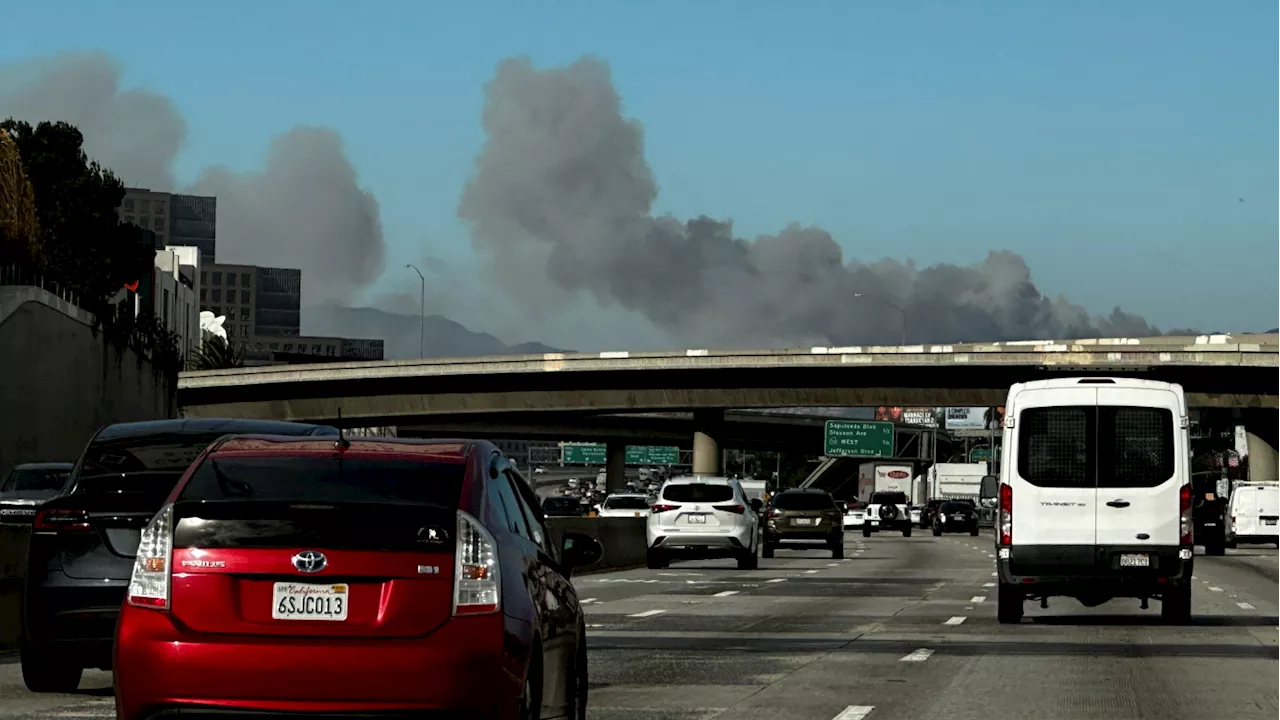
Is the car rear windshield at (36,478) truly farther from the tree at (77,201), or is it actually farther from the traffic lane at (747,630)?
the tree at (77,201)

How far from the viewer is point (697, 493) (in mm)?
39219

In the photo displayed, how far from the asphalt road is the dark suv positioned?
17.4 m

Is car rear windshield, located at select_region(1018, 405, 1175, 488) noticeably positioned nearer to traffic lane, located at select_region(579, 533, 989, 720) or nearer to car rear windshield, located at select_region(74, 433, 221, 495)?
traffic lane, located at select_region(579, 533, 989, 720)

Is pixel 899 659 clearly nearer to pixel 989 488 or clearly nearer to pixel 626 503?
pixel 989 488

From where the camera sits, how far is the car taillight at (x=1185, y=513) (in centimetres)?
2114

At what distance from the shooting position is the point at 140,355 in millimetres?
56438

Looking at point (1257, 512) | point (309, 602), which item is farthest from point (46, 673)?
point (1257, 512)

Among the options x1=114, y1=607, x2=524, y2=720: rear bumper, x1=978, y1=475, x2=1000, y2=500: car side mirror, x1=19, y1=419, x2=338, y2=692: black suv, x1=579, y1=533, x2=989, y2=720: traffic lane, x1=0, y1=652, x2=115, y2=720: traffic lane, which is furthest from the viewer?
x1=978, y1=475, x2=1000, y2=500: car side mirror

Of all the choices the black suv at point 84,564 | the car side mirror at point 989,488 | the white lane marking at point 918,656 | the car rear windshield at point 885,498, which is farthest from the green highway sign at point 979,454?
the black suv at point 84,564

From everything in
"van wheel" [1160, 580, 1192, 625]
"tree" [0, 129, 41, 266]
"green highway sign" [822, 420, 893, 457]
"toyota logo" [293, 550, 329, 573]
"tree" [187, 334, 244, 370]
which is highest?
"tree" [187, 334, 244, 370]

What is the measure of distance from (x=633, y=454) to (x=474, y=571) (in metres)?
143

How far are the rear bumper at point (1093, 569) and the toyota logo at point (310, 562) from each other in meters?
13.6

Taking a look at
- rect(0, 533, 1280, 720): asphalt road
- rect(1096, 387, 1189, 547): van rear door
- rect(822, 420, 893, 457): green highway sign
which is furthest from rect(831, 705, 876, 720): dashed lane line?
rect(822, 420, 893, 457): green highway sign

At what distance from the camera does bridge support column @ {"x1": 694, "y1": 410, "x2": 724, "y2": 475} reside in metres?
85.6
